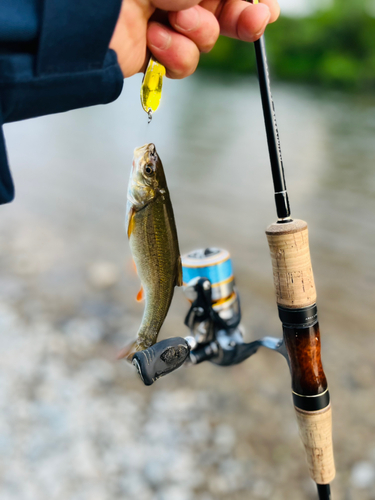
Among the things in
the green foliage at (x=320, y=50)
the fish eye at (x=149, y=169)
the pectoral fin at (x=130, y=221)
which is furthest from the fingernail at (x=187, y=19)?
the green foliage at (x=320, y=50)

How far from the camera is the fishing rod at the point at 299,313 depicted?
1004 mm

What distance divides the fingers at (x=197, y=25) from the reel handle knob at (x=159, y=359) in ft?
2.32

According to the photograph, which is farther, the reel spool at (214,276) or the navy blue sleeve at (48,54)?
the reel spool at (214,276)

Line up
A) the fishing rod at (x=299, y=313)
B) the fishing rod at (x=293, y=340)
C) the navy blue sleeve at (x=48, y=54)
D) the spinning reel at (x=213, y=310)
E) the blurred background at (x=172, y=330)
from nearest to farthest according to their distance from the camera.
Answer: the navy blue sleeve at (x=48, y=54) → the fishing rod at (x=293, y=340) → the fishing rod at (x=299, y=313) → the spinning reel at (x=213, y=310) → the blurred background at (x=172, y=330)

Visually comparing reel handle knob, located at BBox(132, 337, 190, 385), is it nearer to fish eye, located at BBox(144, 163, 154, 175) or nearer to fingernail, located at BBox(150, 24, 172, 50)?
fish eye, located at BBox(144, 163, 154, 175)

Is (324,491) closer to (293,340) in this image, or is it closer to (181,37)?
(293,340)

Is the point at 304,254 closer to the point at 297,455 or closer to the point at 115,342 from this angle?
the point at 297,455

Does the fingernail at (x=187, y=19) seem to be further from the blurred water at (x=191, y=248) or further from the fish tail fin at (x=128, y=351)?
the fish tail fin at (x=128, y=351)

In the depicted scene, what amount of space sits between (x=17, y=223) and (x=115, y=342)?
257cm

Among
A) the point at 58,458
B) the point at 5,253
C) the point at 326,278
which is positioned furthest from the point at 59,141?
the point at 58,458

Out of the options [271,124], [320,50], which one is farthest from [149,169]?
[320,50]

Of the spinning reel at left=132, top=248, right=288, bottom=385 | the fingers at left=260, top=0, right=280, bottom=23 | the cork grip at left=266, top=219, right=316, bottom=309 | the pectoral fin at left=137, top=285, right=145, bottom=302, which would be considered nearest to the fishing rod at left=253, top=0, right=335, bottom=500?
the cork grip at left=266, top=219, right=316, bottom=309

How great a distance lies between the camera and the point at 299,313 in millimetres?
1033

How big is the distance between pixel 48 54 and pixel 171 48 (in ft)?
1.24
